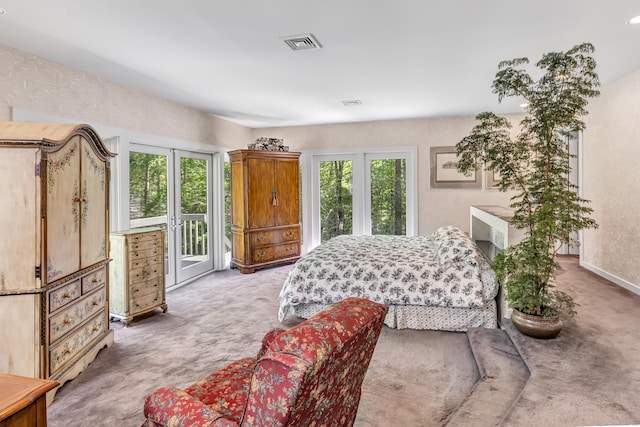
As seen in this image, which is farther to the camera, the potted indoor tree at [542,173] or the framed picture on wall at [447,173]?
the framed picture on wall at [447,173]

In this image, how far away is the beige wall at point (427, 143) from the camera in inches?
224

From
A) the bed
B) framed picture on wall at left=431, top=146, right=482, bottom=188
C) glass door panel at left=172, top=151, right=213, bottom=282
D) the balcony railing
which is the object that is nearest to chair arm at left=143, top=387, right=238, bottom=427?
→ the bed

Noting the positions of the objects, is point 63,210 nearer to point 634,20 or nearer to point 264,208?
point 264,208

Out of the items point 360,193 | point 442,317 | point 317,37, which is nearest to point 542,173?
point 442,317

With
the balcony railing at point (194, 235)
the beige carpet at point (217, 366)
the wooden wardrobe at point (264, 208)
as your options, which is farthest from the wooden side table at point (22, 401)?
the wooden wardrobe at point (264, 208)

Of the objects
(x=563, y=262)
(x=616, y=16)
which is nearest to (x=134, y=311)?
(x=616, y=16)

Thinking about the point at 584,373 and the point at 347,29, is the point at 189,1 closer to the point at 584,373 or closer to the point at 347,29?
the point at 347,29

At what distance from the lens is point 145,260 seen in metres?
3.60

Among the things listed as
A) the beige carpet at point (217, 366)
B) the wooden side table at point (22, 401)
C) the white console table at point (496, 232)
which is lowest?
the beige carpet at point (217, 366)

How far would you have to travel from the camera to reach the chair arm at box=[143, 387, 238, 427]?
120 cm

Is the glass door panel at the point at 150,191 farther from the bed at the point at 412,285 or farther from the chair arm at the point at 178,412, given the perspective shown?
the chair arm at the point at 178,412

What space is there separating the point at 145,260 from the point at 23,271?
146 cm

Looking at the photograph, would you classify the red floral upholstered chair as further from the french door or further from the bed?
the french door

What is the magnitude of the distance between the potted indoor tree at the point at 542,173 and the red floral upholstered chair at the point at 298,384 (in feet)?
5.28
